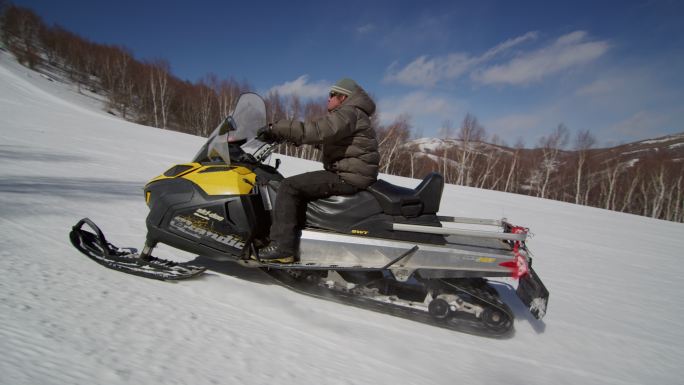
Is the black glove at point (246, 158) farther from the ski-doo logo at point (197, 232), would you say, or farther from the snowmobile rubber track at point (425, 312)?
the snowmobile rubber track at point (425, 312)

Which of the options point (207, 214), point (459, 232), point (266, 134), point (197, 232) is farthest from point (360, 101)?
point (197, 232)

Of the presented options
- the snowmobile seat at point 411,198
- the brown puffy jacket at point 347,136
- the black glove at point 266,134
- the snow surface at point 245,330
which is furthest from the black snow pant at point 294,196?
the snow surface at point 245,330

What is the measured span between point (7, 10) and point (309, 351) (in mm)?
62536

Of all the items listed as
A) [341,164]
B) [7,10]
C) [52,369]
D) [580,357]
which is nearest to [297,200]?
[341,164]

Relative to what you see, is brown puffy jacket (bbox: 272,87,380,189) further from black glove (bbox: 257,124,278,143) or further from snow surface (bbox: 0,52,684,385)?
snow surface (bbox: 0,52,684,385)

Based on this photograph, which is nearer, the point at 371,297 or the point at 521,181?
the point at 371,297

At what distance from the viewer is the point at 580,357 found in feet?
8.07

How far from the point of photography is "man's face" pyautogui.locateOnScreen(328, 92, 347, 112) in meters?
2.86

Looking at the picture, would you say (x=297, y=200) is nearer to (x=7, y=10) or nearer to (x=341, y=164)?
(x=341, y=164)

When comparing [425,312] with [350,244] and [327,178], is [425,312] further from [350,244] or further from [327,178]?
[327,178]

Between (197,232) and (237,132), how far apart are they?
98 cm

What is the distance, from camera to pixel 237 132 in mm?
2975

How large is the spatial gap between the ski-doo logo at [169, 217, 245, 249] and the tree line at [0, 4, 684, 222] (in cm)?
2327

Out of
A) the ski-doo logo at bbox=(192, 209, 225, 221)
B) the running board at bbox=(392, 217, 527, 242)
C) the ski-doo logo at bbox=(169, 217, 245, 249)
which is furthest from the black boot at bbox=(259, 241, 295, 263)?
the running board at bbox=(392, 217, 527, 242)
